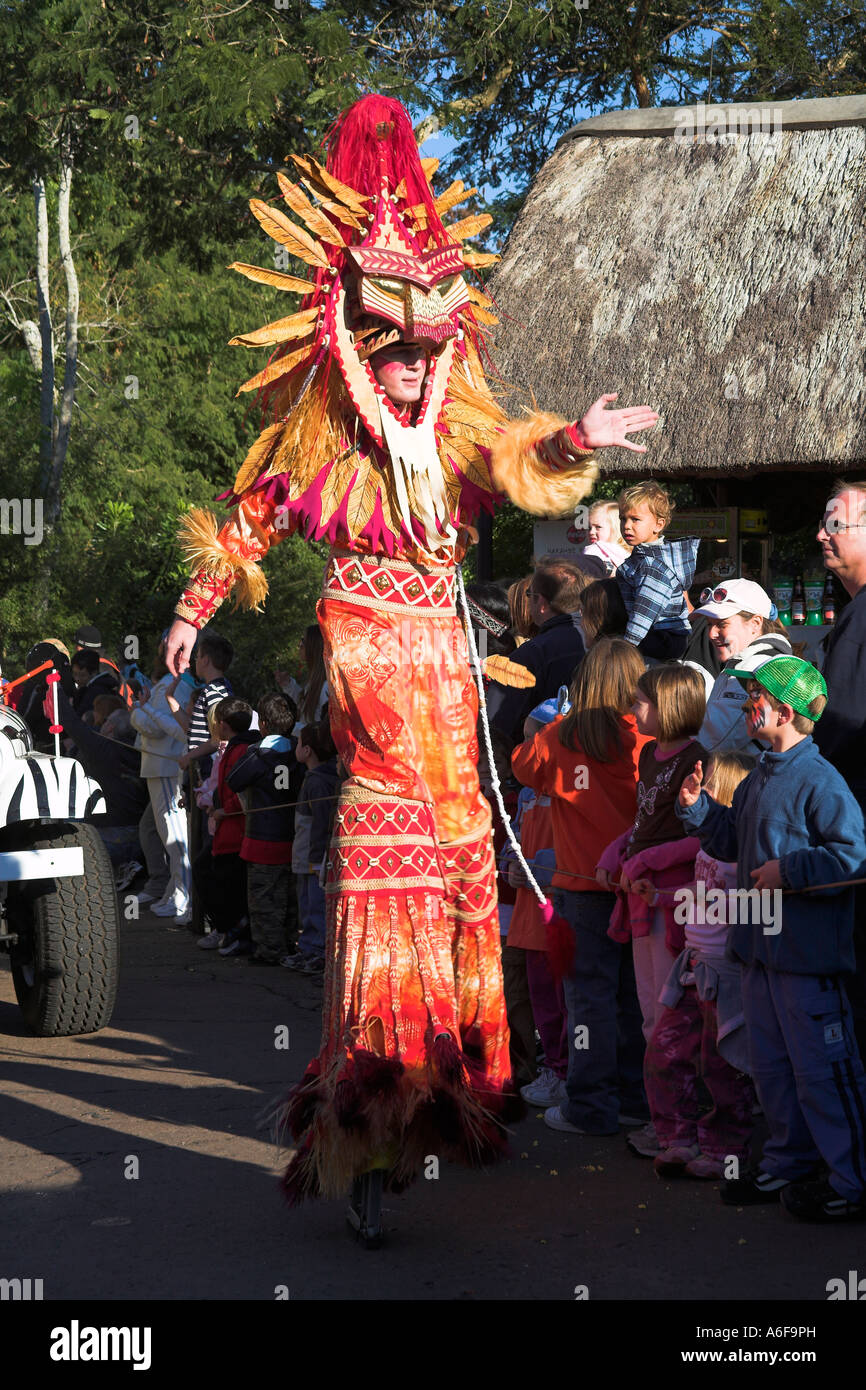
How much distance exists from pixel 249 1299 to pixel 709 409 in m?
7.61

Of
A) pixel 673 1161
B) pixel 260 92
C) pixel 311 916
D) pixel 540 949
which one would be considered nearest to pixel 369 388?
pixel 540 949

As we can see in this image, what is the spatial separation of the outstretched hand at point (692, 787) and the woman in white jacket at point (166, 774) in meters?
6.30

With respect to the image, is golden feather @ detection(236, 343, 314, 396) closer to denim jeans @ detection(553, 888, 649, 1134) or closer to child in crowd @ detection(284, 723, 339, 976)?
denim jeans @ detection(553, 888, 649, 1134)

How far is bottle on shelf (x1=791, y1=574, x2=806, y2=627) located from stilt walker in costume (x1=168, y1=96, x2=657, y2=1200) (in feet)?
17.9

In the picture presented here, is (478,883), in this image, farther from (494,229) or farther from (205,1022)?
(494,229)

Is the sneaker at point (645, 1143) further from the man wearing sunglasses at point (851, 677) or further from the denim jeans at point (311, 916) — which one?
the denim jeans at point (311, 916)

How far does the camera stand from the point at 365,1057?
3.65m

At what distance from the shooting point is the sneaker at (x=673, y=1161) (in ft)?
14.1

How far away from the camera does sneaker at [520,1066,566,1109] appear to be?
5207 mm

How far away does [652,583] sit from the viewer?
18.4 feet

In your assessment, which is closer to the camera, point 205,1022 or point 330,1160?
point 330,1160

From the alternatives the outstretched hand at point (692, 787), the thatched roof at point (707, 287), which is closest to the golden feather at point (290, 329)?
the outstretched hand at point (692, 787)

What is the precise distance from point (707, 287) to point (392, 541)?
24.0 feet

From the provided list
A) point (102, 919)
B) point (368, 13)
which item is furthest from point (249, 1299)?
point (368, 13)
